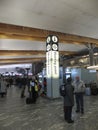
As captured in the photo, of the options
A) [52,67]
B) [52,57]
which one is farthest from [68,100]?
[52,57]

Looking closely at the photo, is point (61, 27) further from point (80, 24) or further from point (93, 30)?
point (93, 30)

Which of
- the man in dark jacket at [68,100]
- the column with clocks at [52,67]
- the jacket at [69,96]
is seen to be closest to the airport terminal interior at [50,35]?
the column with clocks at [52,67]

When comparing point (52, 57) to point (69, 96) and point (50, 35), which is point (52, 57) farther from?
point (69, 96)

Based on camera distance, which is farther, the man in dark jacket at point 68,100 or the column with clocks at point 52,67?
the column with clocks at point 52,67

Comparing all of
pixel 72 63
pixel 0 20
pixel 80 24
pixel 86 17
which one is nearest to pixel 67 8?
pixel 86 17

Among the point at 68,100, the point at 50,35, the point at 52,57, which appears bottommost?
the point at 68,100

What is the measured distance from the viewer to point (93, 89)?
10.6m

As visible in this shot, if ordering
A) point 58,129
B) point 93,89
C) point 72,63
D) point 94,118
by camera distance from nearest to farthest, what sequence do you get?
point 58,129
point 94,118
point 93,89
point 72,63

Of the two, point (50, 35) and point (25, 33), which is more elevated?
point (50, 35)

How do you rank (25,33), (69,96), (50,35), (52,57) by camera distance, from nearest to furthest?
(69,96), (25,33), (50,35), (52,57)

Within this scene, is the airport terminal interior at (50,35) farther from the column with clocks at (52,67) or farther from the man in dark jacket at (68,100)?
the man in dark jacket at (68,100)

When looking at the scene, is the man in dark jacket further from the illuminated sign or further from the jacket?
the illuminated sign

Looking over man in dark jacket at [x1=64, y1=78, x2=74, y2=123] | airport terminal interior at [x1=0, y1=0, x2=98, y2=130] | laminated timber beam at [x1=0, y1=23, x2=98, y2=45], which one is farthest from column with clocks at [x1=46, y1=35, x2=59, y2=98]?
man in dark jacket at [x1=64, y1=78, x2=74, y2=123]

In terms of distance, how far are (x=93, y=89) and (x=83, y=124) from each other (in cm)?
638
